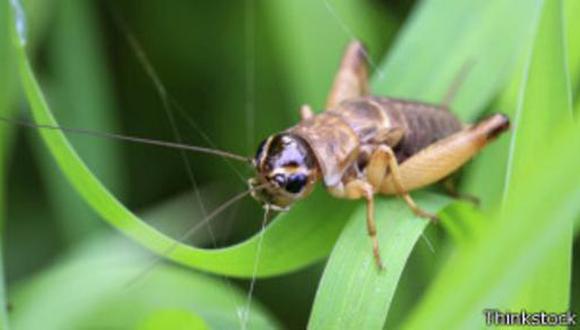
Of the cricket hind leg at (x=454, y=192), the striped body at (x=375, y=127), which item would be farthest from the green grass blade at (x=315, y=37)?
the cricket hind leg at (x=454, y=192)

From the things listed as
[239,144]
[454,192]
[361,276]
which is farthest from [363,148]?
[361,276]

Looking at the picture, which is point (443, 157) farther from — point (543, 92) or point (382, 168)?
point (543, 92)

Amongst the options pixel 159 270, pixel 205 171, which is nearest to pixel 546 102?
pixel 159 270

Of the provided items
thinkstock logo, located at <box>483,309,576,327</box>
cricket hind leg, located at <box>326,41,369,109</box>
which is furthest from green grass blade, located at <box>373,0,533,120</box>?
thinkstock logo, located at <box>483,309,576,327</box>

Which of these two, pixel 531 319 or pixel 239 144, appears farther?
pixel 239 144

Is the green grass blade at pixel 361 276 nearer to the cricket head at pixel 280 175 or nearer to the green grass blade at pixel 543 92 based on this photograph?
the cricket head at pixel 280 175

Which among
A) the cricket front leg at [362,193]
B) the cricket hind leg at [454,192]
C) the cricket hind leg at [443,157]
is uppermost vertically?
the cricket front leg at [362,193]
